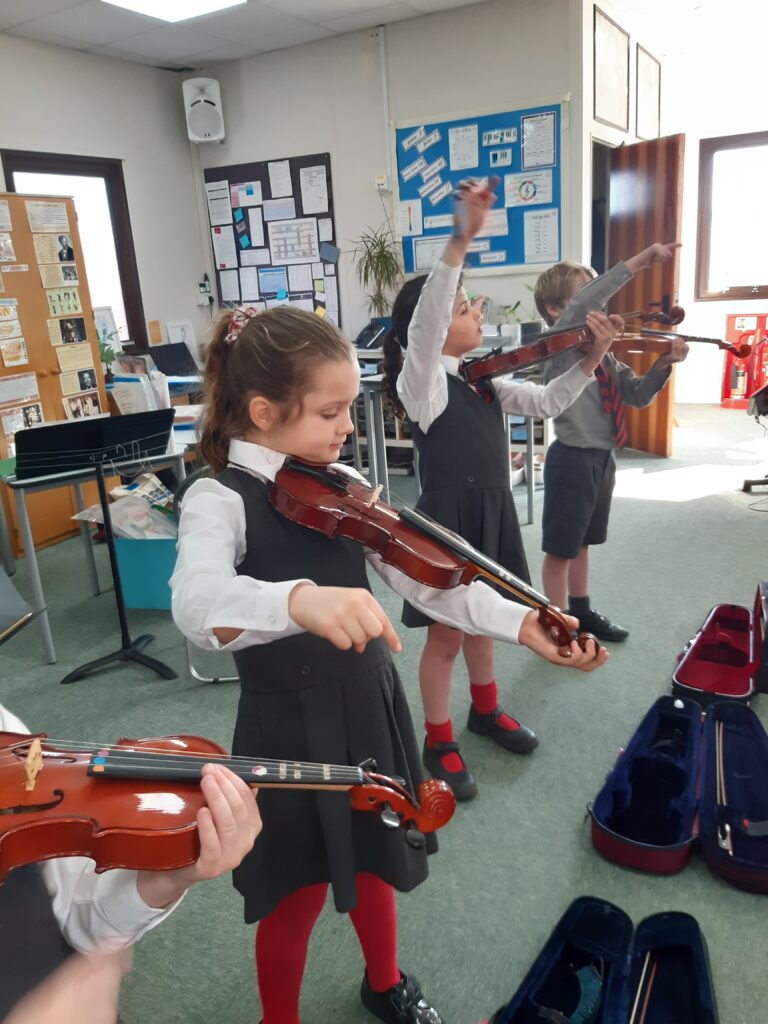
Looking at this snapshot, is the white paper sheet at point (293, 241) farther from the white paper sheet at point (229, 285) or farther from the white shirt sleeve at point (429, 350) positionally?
the white shirt sleeve at point (429, 350)

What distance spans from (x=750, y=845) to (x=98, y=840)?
1.44 m

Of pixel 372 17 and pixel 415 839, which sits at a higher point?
pixel 372 17

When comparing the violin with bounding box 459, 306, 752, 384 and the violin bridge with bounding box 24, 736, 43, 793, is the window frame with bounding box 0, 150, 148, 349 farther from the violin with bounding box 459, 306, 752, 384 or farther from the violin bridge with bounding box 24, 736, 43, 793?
the violin bridge with bounding box 24, 736, 43, 793

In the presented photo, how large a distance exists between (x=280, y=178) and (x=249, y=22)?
993 mm

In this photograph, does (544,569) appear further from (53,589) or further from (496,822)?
(53,589)

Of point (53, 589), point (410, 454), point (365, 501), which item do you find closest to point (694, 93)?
point (410, 454)

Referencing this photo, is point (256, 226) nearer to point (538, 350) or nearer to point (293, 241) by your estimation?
point (293, 241)

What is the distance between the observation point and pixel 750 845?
1.60 m

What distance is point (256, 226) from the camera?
5.36 meters

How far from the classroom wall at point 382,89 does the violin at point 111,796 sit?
4312 millimetres

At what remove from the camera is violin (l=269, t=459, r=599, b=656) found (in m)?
1.04

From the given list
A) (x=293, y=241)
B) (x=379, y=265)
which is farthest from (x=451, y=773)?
(x=293, y=241)

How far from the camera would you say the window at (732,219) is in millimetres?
5902

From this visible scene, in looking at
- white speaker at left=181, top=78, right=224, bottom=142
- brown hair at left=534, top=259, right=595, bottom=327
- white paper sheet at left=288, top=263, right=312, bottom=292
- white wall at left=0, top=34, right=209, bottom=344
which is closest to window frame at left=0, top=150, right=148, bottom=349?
white wall at left=0, top=34, right=209, bottom=344
